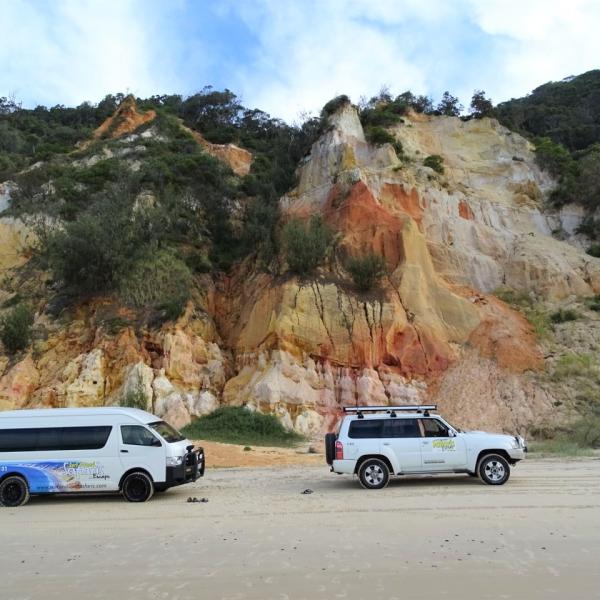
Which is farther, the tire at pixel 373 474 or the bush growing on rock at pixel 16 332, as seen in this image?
the bush growing on rock at pixel 16 332

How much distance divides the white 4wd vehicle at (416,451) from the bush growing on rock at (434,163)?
92.4ft

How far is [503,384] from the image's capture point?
26609 millimetres

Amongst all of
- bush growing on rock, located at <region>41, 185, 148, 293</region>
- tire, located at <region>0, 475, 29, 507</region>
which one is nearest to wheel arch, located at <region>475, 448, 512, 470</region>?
tire, located at <region>0, 475, 29, 507</region>

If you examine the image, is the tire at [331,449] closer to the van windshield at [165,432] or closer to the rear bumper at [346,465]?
the rear bumper at [346,465]

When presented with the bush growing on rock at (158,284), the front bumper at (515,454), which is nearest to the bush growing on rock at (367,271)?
the bush growing on rock at (158,284)

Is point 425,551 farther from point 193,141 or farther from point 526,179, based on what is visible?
point 193,141

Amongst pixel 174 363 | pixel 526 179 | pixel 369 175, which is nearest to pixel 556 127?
pixel 526 179

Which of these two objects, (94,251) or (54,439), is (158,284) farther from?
(54,439)

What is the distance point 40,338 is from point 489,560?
86.9ft

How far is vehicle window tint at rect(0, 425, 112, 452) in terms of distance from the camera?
12.1 metres

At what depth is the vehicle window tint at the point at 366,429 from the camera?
1263 centimetres

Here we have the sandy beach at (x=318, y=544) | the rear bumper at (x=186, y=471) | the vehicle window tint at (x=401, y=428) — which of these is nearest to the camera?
the sandy beach at (x=318, y=544)

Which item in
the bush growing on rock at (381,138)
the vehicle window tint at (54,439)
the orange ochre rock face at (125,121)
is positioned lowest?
the vehicle window tint at (54,439)

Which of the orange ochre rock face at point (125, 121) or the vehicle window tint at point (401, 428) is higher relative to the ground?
the orange ochre rock face at point (125, 121)
